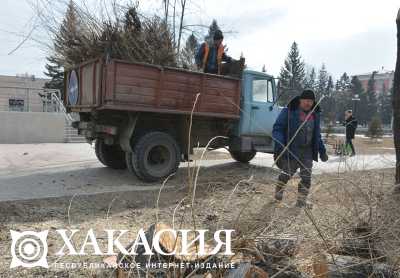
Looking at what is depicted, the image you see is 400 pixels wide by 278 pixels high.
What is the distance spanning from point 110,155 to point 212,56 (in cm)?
300

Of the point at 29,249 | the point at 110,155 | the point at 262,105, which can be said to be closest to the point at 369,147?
the point at 262,105

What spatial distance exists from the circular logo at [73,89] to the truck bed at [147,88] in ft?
0.38

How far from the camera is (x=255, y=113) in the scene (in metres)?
8.96

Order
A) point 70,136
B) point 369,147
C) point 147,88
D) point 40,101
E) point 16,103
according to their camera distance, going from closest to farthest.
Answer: point 147,88, point 70,136, point 40,101, point 369,147, point 16,103

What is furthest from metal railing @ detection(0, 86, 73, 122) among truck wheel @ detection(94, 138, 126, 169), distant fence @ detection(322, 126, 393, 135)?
distant fence @ detection(322, 126, 393, 135)

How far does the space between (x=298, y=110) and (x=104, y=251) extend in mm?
3057

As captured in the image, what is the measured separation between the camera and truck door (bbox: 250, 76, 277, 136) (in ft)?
29.3

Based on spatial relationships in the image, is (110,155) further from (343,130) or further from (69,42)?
(343,130)

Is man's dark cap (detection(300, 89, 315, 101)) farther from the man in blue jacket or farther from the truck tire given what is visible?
the truck tire

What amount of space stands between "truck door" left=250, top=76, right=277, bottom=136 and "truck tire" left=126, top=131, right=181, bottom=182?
1.98 metres

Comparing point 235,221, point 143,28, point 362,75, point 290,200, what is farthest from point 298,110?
point 362,75

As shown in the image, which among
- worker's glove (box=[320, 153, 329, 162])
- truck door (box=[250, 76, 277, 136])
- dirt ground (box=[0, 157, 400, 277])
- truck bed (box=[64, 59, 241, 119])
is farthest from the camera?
truck door (box=[250, 76, 277, 136])

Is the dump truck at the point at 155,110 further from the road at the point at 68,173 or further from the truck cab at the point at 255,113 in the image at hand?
the road at the point at 68,173

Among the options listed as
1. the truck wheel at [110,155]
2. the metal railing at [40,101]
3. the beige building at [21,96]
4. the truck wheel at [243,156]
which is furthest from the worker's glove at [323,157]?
the beige building at [21,96]
